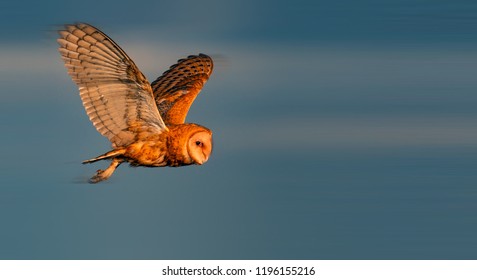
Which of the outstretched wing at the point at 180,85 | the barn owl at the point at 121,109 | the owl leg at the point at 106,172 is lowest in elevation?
the owl leg at the point at 106,172

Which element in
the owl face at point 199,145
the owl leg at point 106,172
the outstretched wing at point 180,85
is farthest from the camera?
the outstretched wing at point 180,85

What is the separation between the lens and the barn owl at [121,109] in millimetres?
8586

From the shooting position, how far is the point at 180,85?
33.1ft

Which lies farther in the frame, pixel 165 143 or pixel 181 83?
pixel 181 83

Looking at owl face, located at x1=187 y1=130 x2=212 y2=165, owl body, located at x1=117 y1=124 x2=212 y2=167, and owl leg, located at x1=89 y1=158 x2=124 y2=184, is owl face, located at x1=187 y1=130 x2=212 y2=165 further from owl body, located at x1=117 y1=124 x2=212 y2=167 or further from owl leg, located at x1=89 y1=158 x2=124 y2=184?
owl leg, located at x1=89 y1=158 x2=124 y2=184

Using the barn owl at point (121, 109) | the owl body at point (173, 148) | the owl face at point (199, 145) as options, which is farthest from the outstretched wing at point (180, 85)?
the owl face at point (199, 145)

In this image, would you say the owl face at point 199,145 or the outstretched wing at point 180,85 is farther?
the outstretched wing at point 180,85

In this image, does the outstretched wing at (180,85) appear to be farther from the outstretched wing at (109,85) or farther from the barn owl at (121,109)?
the outstretched wing at (109,85)

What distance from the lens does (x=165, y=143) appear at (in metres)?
8.95

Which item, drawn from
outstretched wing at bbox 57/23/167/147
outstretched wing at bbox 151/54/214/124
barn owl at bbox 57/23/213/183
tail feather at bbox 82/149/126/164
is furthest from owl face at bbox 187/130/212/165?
outstretched wing at bbox 151/54/214/124

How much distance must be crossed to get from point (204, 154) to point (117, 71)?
36.7 inches
